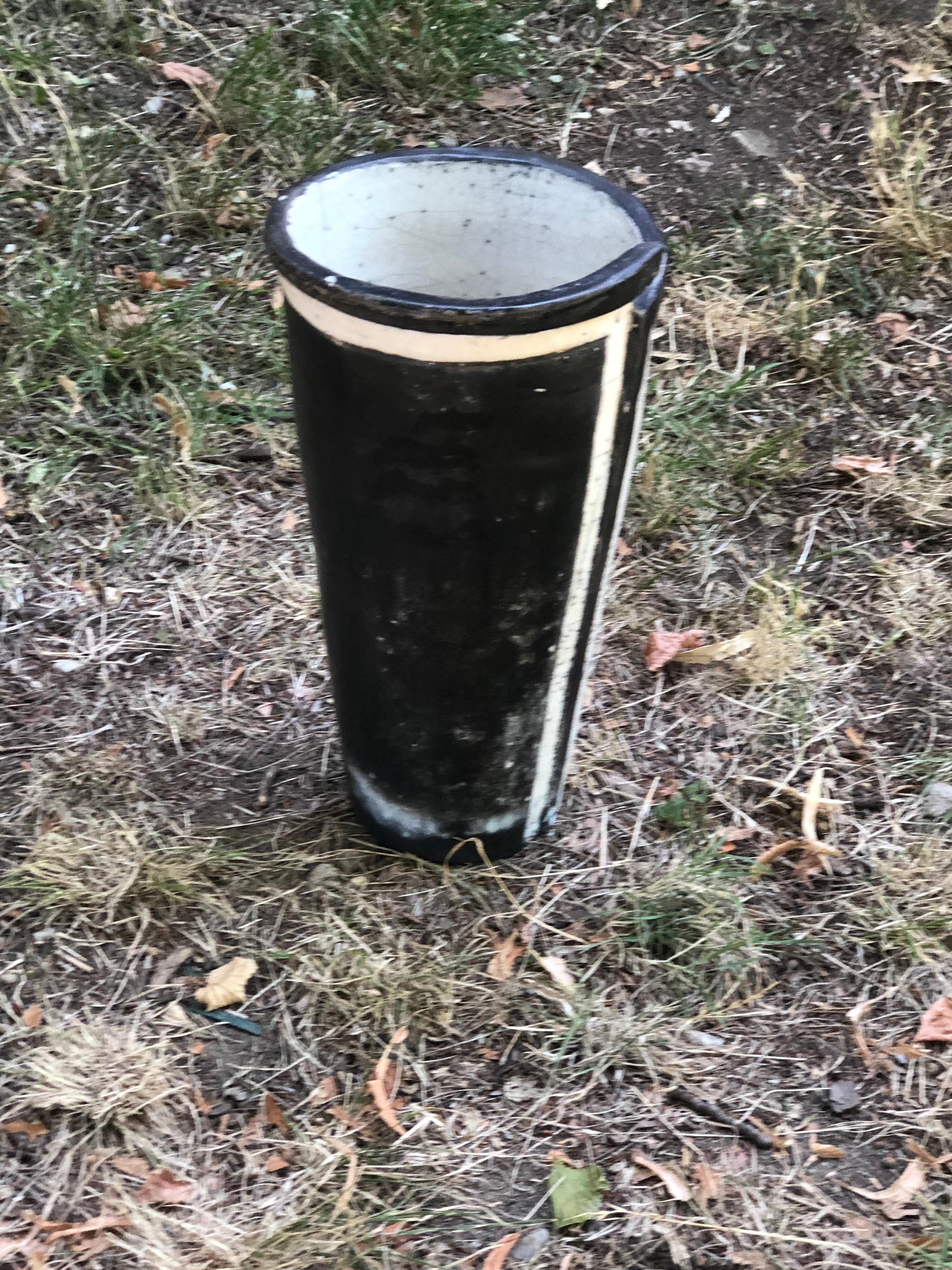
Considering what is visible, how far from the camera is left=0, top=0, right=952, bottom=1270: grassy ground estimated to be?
171 centimetres

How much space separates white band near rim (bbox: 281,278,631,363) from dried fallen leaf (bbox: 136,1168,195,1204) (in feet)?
4.10

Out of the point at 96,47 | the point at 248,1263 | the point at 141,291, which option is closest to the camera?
the point at 248,1263

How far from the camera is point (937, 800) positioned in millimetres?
2232

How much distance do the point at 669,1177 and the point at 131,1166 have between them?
32.3 inches

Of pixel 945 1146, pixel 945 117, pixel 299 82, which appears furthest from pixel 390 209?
pixel 945 117

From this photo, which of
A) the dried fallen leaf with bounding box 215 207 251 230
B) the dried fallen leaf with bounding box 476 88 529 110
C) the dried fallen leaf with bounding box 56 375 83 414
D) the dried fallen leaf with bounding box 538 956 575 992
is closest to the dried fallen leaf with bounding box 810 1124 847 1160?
the dried fallen leaf with bounding box 538 956 575 992

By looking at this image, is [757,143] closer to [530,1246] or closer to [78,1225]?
[530,1246]

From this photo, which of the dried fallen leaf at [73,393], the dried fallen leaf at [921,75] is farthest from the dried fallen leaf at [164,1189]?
the dried fallen leaf at [921,75]

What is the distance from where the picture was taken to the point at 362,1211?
5.35 feet

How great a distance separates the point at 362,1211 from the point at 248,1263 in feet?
0.57

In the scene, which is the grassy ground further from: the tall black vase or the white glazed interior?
the white glazed interior

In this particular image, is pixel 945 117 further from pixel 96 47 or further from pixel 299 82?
pixel 96 47

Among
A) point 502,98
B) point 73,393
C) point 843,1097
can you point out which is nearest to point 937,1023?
point 843,1097

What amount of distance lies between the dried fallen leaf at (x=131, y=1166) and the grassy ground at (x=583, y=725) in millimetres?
11
